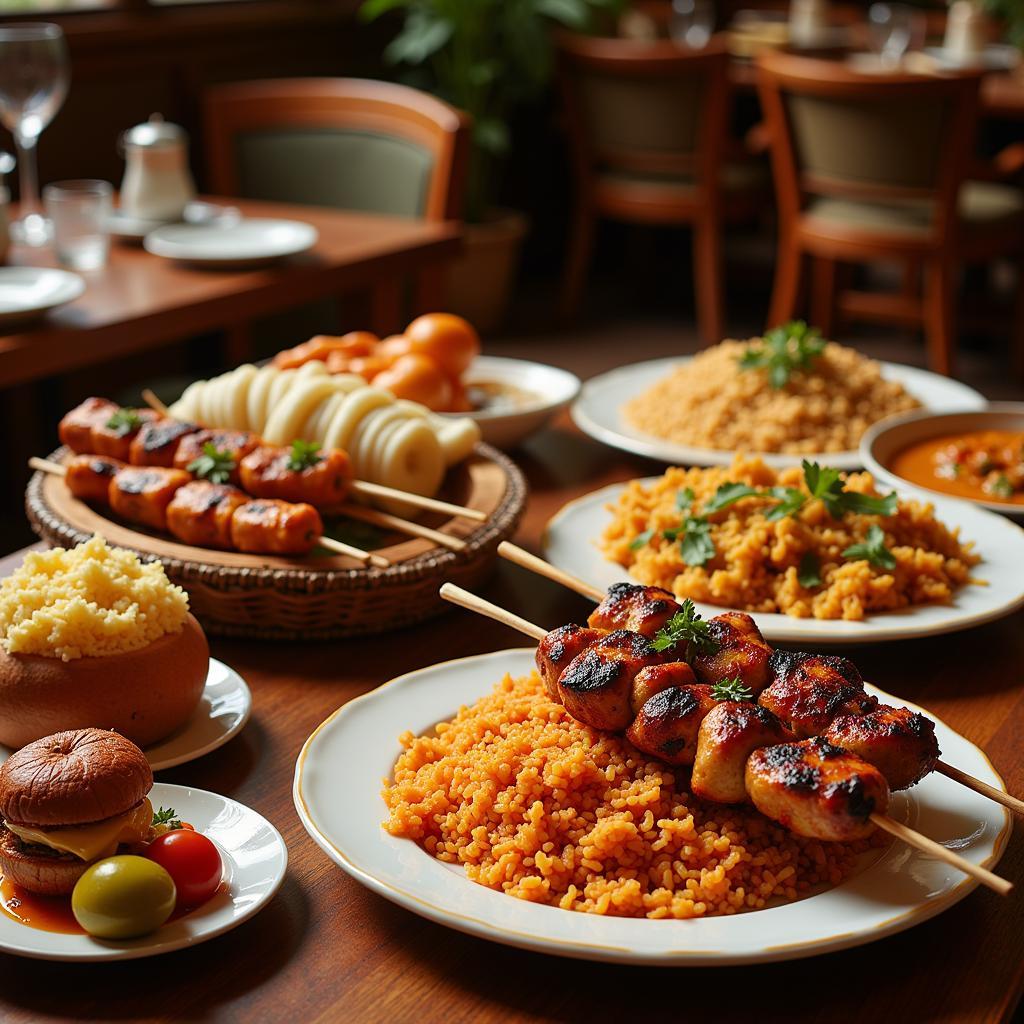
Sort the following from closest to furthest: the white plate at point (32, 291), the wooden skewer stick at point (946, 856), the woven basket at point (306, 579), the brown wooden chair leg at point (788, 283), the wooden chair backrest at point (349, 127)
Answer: the wooden skewer stick at point (946, 856) < the woven basket at point (306, 579) < the white plate at point (32, 291) < the wooden chair backrest at point (349, 127) < the brown wooden chair leg at point (788, 283)

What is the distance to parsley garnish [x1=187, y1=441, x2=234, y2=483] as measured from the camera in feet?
4.85

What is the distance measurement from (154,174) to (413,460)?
1722mm

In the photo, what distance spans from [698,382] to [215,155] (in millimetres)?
2218

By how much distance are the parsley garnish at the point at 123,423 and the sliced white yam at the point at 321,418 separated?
0.66ft

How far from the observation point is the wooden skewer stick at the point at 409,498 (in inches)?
54.7

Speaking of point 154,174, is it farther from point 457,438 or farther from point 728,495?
point 728,495

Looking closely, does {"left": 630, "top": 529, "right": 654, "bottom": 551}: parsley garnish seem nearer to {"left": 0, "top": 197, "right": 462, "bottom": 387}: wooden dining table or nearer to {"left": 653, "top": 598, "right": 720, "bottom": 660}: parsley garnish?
{"left": 653, "top": 598, "right": 720, "bottom": 660}: parsley garnish

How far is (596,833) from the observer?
919 millimetres

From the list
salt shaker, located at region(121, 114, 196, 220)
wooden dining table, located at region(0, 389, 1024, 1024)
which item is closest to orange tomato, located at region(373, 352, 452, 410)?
wooden dining table, located at region(0, 389, 1024, 1024)

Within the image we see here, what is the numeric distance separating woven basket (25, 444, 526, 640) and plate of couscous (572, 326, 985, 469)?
0.48 metres

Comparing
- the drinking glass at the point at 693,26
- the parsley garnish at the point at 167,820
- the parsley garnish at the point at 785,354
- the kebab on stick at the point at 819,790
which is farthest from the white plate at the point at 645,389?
the drinking glass at the point at 693,26

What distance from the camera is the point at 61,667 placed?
105 centimetres

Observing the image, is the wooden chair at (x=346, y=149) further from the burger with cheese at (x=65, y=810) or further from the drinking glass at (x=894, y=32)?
the drinking glass at (x=894, y=32)

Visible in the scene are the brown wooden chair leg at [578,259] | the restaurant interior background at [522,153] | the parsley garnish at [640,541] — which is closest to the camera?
the parsley garnish at [640,541]
